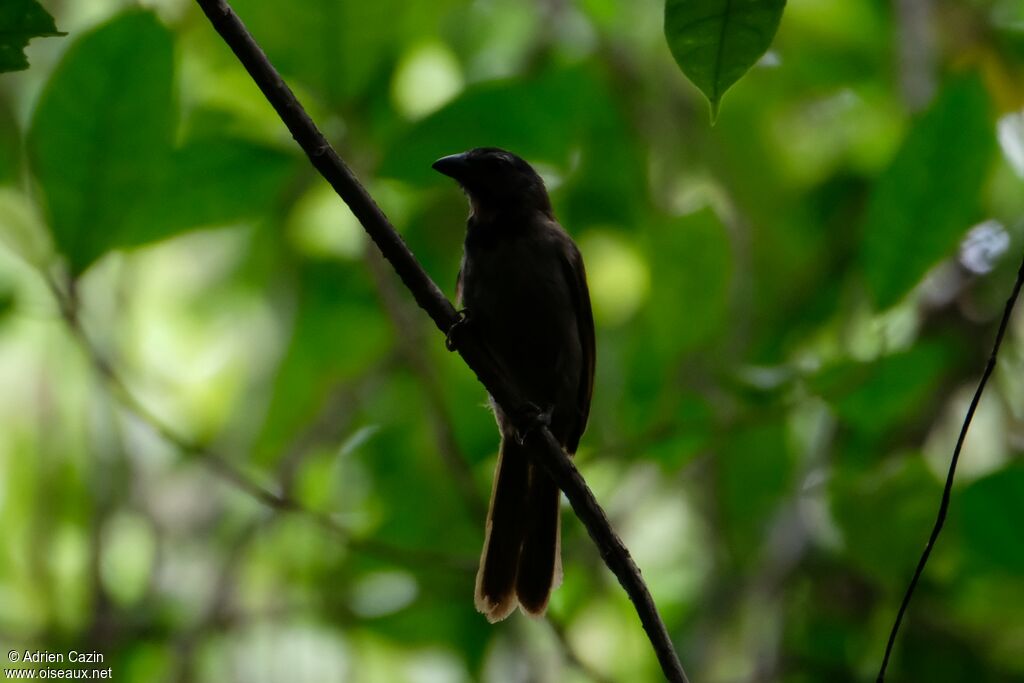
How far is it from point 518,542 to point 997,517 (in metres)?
1.35

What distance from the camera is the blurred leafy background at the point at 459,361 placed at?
287 cm

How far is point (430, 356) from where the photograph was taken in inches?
158

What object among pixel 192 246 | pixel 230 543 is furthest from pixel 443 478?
pixel 192 246

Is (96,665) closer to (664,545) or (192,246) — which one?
(192,246)

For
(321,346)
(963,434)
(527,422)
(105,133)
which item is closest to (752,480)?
(527,422)

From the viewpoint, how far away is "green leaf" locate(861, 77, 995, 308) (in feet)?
9.25

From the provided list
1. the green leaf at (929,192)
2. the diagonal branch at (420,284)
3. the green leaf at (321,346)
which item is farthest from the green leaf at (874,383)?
the green leaf at (321,346)

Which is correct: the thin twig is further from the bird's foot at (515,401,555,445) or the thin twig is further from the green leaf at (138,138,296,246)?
the green leaf at (138,138,296,246)

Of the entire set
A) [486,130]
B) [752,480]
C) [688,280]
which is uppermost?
[486,130]

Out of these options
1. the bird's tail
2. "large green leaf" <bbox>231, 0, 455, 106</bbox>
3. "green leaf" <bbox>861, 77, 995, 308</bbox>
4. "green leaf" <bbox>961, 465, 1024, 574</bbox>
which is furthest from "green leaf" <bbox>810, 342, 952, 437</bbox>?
"large green leaf" <bbox>231, 0, 455, 106</bbox>

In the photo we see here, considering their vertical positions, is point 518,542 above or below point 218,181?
below

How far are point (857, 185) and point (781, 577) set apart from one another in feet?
5.12

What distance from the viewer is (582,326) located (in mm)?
3957

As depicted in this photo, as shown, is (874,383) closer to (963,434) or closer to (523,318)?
(963,434)
